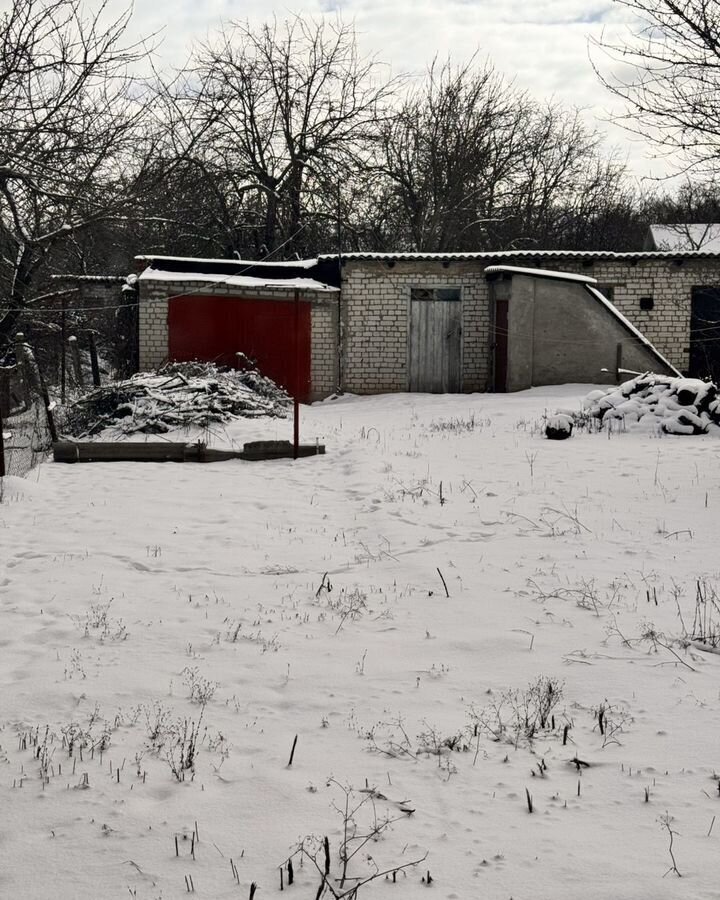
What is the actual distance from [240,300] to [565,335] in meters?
6.52

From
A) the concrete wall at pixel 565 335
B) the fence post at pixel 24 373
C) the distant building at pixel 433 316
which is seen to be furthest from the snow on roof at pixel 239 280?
the concrete wall at pixel 565 335

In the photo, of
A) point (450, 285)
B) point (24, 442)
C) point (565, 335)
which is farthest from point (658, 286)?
point (24, 442)

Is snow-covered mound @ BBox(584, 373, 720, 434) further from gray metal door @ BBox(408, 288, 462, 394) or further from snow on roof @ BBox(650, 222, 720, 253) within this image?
snow on roof @ BBox(650, 222, 720, 253)

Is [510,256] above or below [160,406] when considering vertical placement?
above

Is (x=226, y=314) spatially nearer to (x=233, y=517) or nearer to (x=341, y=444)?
(x=341, y=444)

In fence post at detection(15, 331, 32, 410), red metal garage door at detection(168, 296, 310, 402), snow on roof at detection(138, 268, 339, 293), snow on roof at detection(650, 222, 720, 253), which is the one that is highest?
snow on roof at detection(650, 222, 720, 253)

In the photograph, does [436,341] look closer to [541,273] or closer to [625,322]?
[541,273]

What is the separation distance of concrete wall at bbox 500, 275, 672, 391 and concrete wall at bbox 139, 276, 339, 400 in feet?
12.2

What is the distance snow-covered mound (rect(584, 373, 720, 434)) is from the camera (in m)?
11.7

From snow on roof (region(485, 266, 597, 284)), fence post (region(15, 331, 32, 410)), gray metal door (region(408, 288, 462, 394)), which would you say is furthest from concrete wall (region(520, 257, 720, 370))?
fence post (region(15, 331, 32, 410))

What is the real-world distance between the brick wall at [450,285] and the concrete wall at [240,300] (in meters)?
0.30

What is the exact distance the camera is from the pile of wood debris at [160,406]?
1199 cm

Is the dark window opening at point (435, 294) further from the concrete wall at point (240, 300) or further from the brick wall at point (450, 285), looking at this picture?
the concrete wall at point (240, 300)

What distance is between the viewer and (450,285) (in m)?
17.8
